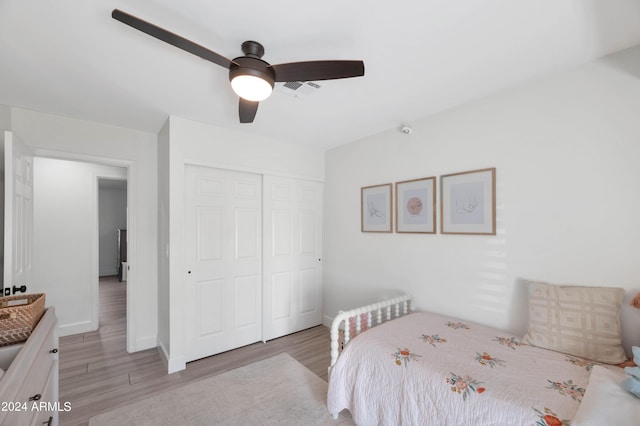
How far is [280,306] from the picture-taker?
3387 millimetres

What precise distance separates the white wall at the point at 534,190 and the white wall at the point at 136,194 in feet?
8.64

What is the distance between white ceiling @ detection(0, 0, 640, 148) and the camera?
1.35m

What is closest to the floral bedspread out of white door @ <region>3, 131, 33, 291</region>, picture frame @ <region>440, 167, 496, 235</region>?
picture frame @ <region>440, 167, 496, 235</region>

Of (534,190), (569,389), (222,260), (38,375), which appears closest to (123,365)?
(222,260)

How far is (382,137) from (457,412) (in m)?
2.52

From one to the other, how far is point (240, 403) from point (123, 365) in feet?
4.71

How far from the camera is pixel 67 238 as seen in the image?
138 inches

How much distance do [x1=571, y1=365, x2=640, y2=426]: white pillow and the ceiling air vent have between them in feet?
7.54

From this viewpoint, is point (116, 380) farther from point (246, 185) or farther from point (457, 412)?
point (457, 412)

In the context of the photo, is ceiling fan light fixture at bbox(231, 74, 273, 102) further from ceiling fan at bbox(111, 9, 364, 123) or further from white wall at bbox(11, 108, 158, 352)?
white wall at bbox(11, 108, 158, 352)

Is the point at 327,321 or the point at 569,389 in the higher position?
the point at 569,389

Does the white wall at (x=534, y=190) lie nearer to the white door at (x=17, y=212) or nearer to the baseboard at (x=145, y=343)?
the baseboard at (x=145, y=343)

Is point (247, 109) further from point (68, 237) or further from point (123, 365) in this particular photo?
point (68, 237)

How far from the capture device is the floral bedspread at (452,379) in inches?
50.4
